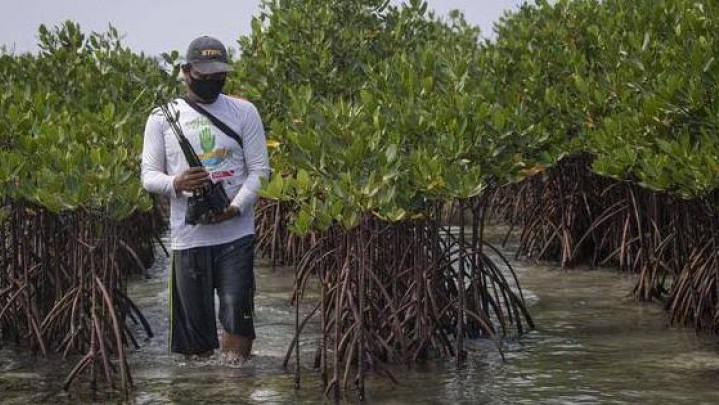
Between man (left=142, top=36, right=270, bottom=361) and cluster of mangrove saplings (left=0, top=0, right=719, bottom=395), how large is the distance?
29 cm

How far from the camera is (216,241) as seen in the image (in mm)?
8562

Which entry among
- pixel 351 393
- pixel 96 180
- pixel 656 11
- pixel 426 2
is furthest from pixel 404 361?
pixel 426 2

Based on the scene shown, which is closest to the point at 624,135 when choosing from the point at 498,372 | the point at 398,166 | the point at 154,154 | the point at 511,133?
the point at 511,133

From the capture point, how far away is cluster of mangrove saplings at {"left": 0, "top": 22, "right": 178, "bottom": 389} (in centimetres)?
888

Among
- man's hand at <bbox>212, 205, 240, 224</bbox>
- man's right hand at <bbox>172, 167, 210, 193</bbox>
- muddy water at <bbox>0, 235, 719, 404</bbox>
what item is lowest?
muddy water at <bbox>0, 235, 719, 404</bbox>

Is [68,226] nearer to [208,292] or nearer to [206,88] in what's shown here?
[208,292]

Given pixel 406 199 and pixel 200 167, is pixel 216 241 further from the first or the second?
pixel 406 199

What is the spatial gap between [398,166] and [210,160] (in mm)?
1066

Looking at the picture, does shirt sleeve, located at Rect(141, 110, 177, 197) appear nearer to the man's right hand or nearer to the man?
the man

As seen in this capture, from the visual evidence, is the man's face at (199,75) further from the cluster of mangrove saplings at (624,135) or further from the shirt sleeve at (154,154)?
the cluster of mangrove saplings at (624,135)

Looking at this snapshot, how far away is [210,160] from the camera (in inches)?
336

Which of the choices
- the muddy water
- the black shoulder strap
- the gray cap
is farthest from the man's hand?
the muddy water

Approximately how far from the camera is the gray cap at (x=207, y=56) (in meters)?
8.55

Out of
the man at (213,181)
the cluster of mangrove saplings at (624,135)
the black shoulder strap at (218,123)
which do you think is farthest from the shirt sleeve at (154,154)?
the cluster of mangrove saplings at (624,135)
